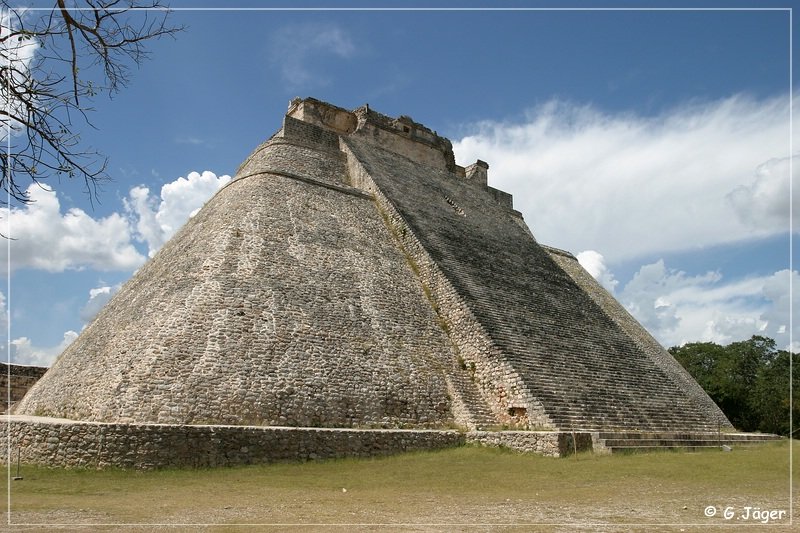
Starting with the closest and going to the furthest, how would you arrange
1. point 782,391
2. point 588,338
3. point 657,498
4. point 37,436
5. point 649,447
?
point 657,498 < point 37,436 < point 649,447 < point 588,338 < point 782,391

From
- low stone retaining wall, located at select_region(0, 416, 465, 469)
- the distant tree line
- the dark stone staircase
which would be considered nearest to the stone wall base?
low stone retaining wall, located at select_region(0, 416, 465, 469)

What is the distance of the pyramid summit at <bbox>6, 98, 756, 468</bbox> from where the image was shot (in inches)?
408

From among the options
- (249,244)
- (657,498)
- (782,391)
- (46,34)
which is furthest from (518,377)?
(782,391)

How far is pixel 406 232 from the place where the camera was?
16094 millimetres

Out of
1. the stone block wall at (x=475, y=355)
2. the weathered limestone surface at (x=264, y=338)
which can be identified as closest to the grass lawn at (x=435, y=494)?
the stone block wall at (x=475, y=355)

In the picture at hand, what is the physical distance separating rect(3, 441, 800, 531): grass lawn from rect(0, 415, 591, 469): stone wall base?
182 millimetres

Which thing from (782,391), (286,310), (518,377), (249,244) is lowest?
(782,391)

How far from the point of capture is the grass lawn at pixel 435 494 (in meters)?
5.48

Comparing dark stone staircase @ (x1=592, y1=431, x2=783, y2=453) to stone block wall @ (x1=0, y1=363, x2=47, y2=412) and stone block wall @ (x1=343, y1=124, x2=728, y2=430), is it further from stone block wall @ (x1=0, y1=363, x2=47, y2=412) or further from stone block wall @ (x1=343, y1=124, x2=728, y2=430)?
stone block wall @ (x1=0, y1=363, x2=47, y2=412)

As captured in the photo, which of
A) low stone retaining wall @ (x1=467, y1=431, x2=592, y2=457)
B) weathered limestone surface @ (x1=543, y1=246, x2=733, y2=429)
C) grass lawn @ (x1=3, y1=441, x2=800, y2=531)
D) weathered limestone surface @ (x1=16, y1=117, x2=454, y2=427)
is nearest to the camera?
grass lawn @ (x1=3, y1=441, x2=800, y2=531)

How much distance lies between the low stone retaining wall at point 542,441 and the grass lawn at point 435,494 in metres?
0.18

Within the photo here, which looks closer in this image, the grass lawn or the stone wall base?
the grass lawn

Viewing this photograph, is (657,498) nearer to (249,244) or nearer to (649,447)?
(649,447)

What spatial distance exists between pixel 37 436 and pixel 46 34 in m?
7.17
